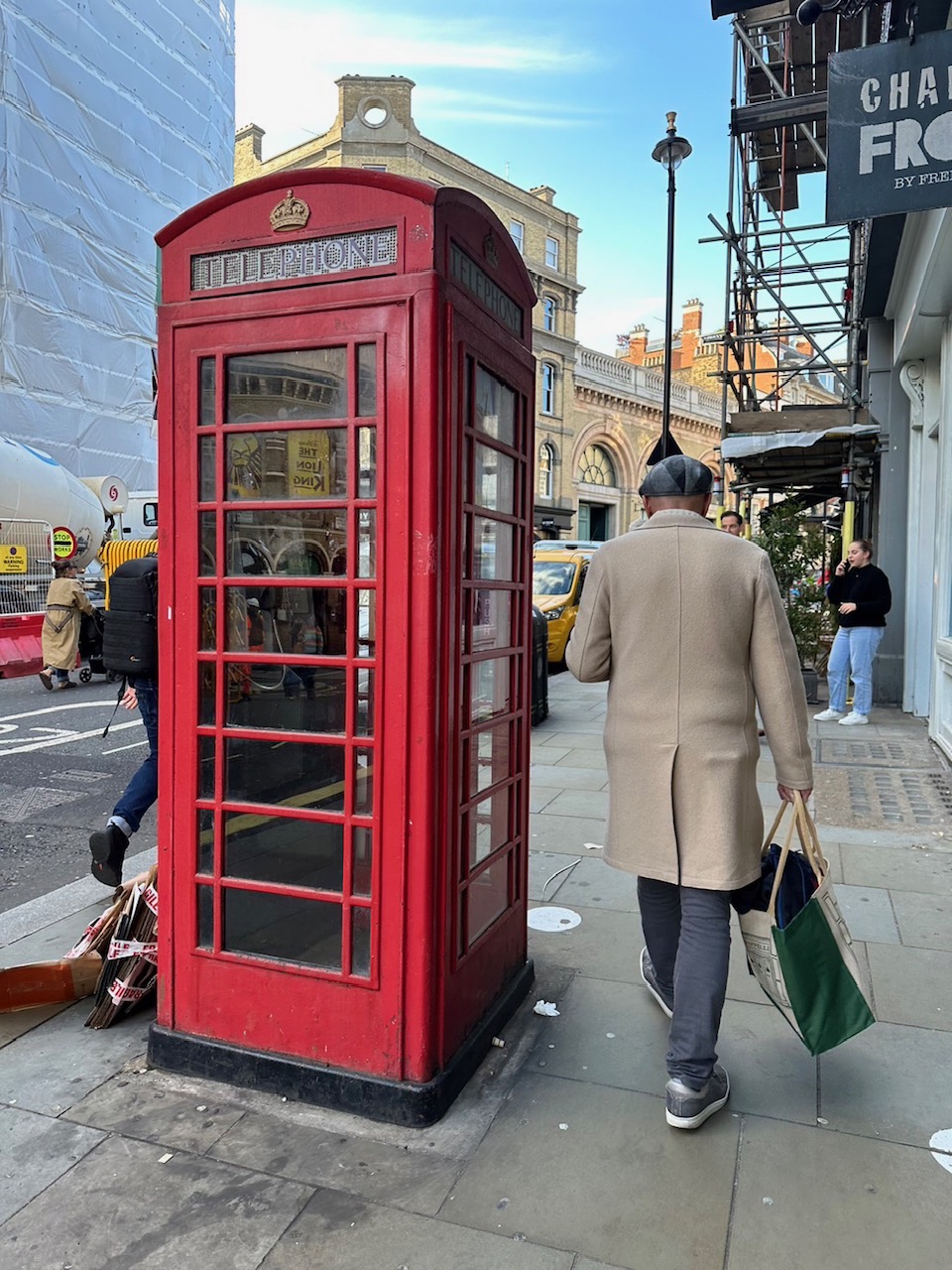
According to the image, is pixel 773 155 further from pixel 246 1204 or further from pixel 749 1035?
pixel 246 1204

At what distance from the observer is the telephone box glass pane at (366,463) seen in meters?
2.61

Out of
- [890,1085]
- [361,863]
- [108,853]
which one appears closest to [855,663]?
[890,1085]

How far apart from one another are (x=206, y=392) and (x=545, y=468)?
35.1 meters

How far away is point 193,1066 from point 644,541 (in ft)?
7.02

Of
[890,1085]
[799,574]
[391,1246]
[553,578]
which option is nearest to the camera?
[391,1246]

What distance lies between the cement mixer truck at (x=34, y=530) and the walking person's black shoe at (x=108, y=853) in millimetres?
10156

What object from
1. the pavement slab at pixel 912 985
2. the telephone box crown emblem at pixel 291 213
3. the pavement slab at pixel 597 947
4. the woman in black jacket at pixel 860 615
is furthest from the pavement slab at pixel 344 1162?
the woman in black jacket at pixel 860 615

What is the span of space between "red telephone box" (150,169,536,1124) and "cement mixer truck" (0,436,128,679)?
11901mm

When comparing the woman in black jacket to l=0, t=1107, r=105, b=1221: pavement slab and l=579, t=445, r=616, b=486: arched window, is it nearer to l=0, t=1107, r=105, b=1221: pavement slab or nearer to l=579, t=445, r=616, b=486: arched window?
l=0, t=1107, r=105, b=1221: pavement slab

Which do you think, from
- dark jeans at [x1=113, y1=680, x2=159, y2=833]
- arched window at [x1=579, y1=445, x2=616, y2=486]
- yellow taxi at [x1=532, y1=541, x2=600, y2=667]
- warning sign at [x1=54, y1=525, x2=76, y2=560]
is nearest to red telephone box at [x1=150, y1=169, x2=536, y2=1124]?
dark jeans at [x1=113, y1=680, x2=159, y2=833]

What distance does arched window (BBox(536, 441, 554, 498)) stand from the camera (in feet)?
121

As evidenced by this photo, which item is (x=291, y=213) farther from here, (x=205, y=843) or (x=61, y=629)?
(x=61, y=629)

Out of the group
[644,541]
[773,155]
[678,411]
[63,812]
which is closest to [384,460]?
[644,541]

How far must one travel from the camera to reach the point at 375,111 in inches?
1255
